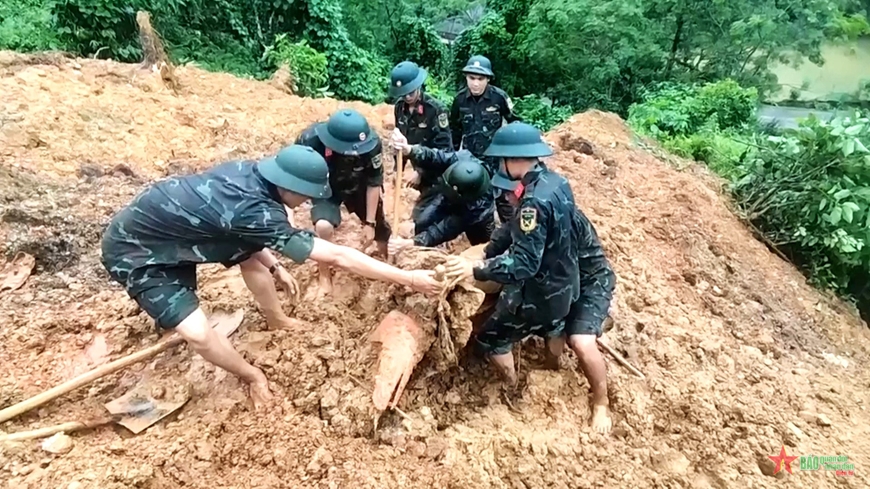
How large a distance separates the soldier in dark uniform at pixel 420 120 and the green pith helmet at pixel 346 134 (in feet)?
2.96

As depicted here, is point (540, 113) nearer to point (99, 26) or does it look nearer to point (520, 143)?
point (99, 26)

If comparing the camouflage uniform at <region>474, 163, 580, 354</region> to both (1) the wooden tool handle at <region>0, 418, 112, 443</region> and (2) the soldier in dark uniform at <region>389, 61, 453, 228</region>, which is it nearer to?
(2) the soldier in dark uniform at <region>389, 61, 453, 228</region>

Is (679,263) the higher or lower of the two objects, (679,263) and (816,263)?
the higher

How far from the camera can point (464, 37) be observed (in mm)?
15789

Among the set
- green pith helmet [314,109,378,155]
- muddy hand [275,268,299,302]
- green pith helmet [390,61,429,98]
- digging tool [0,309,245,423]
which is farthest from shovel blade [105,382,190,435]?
green pith helmet [390,61,429,98]

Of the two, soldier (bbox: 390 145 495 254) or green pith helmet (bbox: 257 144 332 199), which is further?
soldier (bbox: 390 145 495 254)

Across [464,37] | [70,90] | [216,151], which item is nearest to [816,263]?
[216,151]

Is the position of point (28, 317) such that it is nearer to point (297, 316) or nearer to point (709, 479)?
point (297, 316)

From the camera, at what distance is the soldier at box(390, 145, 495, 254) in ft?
14.0

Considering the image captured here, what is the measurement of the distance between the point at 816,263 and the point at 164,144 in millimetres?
6996

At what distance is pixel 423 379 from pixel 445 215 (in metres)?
1.43

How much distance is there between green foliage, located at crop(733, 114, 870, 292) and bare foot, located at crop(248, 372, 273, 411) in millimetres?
5426

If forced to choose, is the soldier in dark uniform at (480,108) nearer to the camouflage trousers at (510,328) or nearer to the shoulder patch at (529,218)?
the camouflage trousers at (510,328)

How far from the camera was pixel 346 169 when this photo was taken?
14.3 ft
